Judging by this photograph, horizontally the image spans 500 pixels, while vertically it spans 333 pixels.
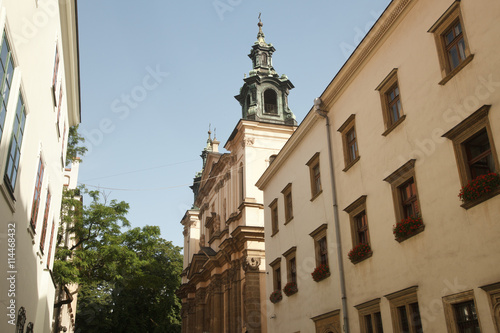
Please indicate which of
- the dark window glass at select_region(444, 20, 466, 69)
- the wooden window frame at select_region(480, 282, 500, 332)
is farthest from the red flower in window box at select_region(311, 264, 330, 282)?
the dark window glass at select_region(444, 20, 466, 69)

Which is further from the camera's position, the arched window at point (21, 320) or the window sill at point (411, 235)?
the window sill at point (411, 235)

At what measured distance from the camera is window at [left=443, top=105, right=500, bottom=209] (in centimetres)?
1077

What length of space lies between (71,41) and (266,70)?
1083 inches

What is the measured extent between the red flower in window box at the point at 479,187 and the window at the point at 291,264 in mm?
11124

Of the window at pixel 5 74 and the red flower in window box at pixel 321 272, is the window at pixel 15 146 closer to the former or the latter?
the window at pixel 5 74

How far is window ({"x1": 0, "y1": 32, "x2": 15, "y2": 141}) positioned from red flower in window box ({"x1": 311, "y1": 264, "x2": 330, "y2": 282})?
1233 cm

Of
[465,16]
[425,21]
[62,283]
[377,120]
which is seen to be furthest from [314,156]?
[62,283]

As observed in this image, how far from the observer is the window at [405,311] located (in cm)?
1266

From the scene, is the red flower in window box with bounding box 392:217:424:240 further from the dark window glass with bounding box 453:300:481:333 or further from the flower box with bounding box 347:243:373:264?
the dark window glass with bounding box 453:300:481:333

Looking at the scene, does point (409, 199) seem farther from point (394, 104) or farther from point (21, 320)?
point (21, 320)

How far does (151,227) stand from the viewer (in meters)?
30.1

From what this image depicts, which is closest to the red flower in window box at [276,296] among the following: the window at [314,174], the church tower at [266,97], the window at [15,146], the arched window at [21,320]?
the window at [314,174]

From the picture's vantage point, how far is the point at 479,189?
34.4 ft

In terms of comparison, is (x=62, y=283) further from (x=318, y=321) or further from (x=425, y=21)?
(x=425, y=21)
